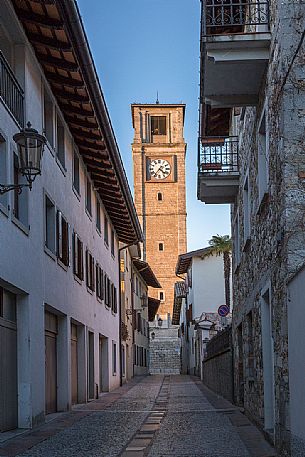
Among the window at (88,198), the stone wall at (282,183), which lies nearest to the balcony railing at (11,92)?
the stone wall at (282,183)

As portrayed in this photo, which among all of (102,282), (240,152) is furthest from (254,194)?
(102,282)

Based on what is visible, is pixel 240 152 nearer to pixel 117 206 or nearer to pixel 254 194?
pixel 254 194

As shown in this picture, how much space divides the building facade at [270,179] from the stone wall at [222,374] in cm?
468

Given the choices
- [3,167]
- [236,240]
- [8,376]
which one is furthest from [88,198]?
[3,167]

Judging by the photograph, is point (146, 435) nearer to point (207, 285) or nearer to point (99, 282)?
point (99, 282)

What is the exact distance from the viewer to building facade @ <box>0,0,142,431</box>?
1444cm

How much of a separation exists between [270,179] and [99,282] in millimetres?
18477

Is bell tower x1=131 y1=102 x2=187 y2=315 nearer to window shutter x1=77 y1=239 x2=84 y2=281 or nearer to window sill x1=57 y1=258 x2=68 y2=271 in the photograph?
window shutter x1=77 y1=239 x2=84 y2=281

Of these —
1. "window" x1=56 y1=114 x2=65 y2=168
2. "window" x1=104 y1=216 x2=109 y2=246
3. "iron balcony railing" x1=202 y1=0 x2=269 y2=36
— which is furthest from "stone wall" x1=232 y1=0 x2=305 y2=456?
"window" x1=104 y1=216 x2=109 y2=246

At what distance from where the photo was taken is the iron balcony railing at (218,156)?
19219 millimetres

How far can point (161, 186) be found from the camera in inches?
3565

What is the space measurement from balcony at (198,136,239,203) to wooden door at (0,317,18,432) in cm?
634

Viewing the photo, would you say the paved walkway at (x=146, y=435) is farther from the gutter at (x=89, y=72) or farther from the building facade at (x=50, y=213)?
the gutter at (x=89, y=72)

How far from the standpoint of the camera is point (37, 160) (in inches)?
414
